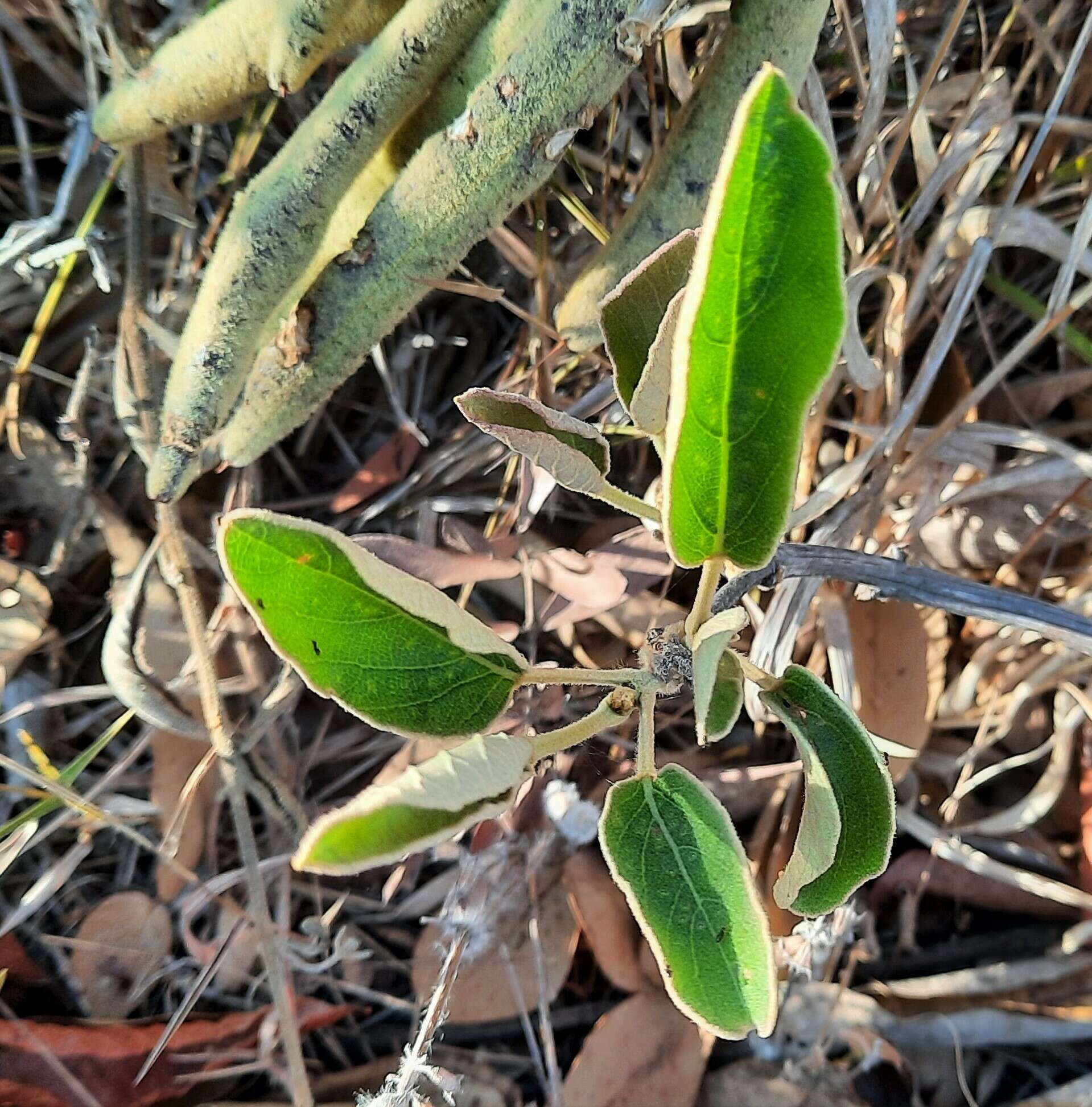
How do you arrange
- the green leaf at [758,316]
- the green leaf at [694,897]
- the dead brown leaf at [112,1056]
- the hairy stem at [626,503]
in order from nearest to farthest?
the green leaf at [758,316]
the green leaf at [694,897]
the hairy stem at [626,503]
the dead brown leaf at [112,1056]

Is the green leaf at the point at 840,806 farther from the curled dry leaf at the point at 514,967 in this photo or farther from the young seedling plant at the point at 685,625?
the curled dry leaf at the point at 514,967

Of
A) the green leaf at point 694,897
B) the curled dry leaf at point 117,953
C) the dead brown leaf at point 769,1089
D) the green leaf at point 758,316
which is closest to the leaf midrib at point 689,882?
the green leaf at point 694,897

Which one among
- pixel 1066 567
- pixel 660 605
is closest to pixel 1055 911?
pixel 1066 567

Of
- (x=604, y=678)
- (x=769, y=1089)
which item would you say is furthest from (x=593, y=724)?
(x=769, y=1089)

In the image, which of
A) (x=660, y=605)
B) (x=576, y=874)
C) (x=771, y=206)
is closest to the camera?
(x=771, y=206)

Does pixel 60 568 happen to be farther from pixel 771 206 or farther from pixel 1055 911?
pixel 1055 911

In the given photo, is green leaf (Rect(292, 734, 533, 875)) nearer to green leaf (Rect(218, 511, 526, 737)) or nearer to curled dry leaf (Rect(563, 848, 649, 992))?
green leaf (Rect(218, 511, 526, 737))

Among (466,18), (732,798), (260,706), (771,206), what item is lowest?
(732,798)
